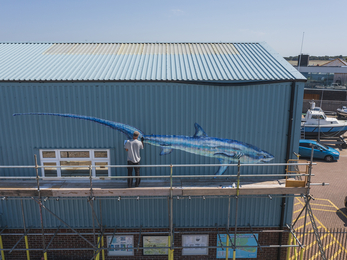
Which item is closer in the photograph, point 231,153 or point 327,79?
point 231,153

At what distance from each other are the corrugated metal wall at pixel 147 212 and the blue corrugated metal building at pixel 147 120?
0.11 feet

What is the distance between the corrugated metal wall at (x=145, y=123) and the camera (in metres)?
8.18

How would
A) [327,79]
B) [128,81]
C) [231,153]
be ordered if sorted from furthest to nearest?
[327,79] → [231,153] → [128,81]

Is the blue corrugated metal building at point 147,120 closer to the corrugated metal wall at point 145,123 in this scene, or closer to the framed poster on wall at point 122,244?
the corrugated metal wall at point 145,123

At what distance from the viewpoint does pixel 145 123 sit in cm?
838

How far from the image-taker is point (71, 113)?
8297 mm

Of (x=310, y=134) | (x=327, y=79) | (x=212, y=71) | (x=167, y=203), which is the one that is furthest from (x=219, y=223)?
(x=327, y=79)

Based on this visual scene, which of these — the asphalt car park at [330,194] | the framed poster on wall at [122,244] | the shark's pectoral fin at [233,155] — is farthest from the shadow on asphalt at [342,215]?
the framed poster on wall at [122,244]

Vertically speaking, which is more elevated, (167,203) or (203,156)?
(203,156)

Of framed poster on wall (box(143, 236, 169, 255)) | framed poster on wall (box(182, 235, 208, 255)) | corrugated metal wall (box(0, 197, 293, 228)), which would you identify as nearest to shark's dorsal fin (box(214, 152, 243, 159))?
corrugated metal wall (box(0, 197, 293, 228))

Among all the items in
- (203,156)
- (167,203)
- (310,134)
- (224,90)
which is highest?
(224,90)

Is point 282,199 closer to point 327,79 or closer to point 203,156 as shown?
point 203,156

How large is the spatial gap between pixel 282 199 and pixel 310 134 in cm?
1814

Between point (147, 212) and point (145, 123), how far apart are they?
3054 mm
